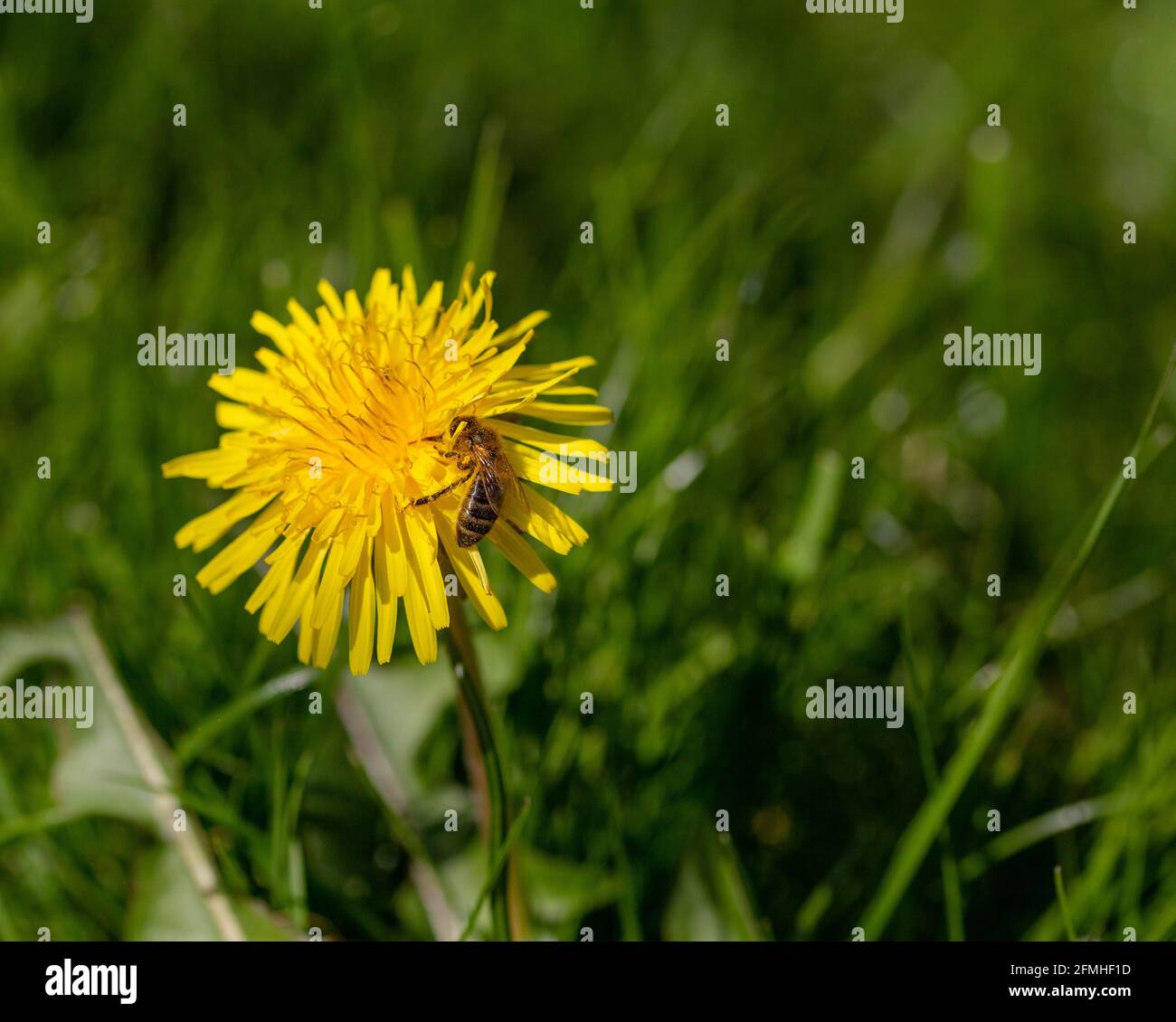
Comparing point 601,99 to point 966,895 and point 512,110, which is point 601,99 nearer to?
point 512,110

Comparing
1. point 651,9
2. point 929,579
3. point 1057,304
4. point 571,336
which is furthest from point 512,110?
point 929,579

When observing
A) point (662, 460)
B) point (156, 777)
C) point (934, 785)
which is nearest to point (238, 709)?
point (156, 777)

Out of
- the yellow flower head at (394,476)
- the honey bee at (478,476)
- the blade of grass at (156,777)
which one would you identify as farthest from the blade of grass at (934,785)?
the blade of grass at (156,777)

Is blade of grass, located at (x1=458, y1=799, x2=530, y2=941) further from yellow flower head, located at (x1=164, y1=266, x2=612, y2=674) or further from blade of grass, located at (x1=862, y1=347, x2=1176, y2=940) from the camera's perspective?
blade of grass, located at (x1=862, y1=347, x2=1176, y2=940)

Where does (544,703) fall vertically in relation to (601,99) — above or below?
below

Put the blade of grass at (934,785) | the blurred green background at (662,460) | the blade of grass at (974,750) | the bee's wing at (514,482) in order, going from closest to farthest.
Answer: the bee's wing at (514,482) → the blade of grass at (974,750) → the blade of grass at (934,785) → the blurred green background at (662,460)

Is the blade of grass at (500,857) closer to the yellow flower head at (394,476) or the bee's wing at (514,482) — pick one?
the yellow flower head at (394,476)

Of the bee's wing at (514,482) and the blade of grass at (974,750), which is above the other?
the bee's wing at (514,482)
